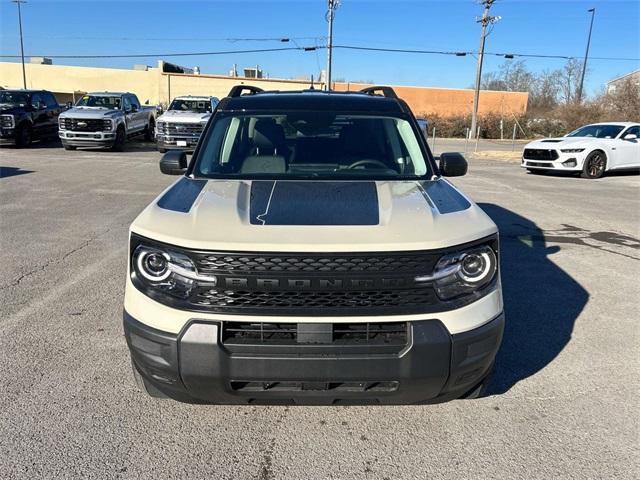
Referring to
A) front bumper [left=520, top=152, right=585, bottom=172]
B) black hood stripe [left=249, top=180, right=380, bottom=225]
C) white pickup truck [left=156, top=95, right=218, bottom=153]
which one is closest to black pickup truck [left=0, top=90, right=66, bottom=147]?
white pickup truck [left=156, top=95, right=218, bottom=153]

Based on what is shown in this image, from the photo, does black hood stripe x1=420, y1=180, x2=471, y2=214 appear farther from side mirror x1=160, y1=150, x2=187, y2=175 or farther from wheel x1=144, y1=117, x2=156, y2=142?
wheel x1=144, y1=117, x2=156, y2=142

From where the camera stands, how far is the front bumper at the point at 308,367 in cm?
231

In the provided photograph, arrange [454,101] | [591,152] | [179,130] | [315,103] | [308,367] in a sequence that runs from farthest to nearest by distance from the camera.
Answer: [454,101], [179,130], [591,152], [315,103], [308,367]

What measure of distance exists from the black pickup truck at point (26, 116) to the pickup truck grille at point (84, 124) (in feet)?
5.53

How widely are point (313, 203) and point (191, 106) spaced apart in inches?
694

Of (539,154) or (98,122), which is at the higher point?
(98,122)

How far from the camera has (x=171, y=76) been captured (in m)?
53.5

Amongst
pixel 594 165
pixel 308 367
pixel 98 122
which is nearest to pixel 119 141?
pixel 98 122

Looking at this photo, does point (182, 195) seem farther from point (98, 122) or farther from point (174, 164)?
point (98, 122)

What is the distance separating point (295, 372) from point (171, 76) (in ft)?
184

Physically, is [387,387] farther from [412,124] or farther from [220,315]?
[412,124]

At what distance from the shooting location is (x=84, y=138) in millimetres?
18000

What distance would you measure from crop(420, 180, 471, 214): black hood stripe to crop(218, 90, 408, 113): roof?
3.04 ft

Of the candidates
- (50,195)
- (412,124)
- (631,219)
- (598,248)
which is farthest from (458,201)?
(50,195)
